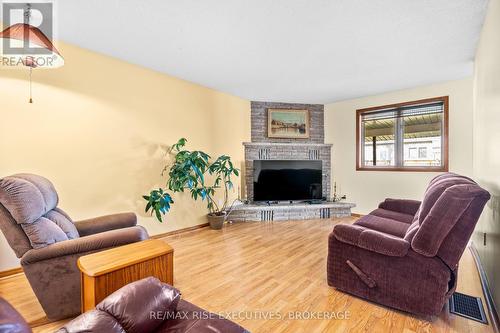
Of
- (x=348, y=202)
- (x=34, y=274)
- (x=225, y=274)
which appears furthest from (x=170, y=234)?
(x=348, y=202)

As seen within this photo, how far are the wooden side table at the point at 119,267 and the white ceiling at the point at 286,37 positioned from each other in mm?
1989

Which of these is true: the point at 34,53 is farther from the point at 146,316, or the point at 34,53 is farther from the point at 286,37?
the point at 146,316

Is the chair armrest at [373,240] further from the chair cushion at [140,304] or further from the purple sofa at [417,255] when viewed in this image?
the chair cushion at [140,304]

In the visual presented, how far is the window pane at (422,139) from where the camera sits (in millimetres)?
3945

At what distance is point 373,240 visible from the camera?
1.79m

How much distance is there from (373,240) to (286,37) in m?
2.10

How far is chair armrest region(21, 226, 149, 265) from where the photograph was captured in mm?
1562

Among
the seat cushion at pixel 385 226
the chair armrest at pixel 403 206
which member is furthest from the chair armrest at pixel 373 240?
the chair armrest at pixel 403 206

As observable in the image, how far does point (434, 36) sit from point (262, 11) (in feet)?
6.01

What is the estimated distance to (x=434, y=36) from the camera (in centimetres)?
240

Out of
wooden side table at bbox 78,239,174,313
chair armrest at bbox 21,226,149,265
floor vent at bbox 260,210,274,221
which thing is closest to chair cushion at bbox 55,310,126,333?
wooden side table at bbox 78,239,174,313

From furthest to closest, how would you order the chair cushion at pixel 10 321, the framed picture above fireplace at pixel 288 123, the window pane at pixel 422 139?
the framed picture above fireplace at pixel 288 123
the window pane at pixel 422 139
the chair cushion at pixel 10 321

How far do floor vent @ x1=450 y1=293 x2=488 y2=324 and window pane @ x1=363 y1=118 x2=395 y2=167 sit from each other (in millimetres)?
2837

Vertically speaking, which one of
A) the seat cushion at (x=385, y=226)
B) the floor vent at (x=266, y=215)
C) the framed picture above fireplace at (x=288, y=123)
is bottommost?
the floor vent at (x=266, y=215)
